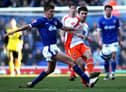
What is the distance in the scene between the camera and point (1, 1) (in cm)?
2989

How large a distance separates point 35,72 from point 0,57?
2.06m

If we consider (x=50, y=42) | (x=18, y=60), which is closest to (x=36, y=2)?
(x=18, y=60)

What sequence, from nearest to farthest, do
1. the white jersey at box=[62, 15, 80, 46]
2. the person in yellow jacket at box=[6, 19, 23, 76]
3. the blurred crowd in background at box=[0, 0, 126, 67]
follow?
the white jersey at box=[62, 15, 80, 46]
the person in yellow jacket at box=[6, 19, 23, 76]
the blurred crowd in background at box=[0, 0, 126, 67]

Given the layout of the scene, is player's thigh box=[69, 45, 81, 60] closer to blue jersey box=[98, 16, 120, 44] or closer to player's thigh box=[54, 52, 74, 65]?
blue jersey box=[98, 16, 120, 44]

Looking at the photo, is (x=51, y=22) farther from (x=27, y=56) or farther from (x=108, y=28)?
(x=27, y=56)

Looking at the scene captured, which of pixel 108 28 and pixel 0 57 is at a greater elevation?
pixel 108 28

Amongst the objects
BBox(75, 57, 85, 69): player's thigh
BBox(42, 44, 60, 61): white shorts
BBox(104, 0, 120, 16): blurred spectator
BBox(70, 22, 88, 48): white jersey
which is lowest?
BBox(104, 0, 120, 16): blurred spectator

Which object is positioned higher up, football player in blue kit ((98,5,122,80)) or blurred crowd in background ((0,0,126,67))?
football player in blue kit ((98,5,122,80))

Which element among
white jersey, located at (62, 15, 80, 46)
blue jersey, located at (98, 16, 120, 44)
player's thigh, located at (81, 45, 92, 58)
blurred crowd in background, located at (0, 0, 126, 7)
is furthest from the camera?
blurred crowd in background, located at (0, 0, 126, 7)

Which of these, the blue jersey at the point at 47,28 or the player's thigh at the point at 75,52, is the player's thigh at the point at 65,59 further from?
the player's thigh at the point at 75,52

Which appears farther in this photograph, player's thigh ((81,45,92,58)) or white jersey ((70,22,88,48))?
white jersey ((70,22,88,48))

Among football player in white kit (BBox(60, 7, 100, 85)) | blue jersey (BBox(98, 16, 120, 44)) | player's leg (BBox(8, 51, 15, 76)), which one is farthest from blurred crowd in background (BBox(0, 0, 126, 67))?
football player in white kit (BBox(60, 7, 100, 85))

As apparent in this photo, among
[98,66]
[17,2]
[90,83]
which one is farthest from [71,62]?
[17,2]

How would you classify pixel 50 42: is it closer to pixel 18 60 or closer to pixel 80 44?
pixel 80 44
